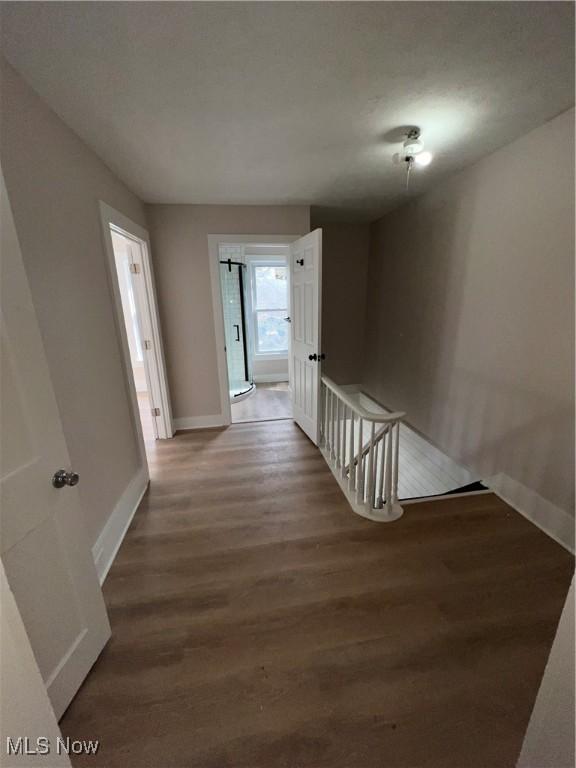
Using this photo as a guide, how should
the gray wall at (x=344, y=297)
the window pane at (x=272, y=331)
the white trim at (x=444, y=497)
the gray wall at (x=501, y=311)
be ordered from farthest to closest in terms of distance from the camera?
the window pane at (x=272, y=331), the gray wall at (x=344, y=297), the white trim at (x=444, y=497), the gray wall at (x=501, y=311)

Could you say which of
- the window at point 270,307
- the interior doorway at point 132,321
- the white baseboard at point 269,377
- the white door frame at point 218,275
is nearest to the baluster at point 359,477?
the white door frame at point 218,275

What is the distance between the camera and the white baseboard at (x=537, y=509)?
5.79 feet

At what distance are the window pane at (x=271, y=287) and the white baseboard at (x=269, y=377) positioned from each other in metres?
1.27

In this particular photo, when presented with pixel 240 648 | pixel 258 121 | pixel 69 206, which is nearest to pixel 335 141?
pixel 258 121

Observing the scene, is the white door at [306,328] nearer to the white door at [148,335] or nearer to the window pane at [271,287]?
the white door at [148,335]

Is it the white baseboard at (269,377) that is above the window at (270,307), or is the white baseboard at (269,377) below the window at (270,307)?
below

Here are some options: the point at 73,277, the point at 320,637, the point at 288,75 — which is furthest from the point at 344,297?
the point at 320,637

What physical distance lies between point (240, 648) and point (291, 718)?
318 mm

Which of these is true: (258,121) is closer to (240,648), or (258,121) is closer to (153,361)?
(153,361)

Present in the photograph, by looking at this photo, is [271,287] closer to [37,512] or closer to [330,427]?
[330,427]

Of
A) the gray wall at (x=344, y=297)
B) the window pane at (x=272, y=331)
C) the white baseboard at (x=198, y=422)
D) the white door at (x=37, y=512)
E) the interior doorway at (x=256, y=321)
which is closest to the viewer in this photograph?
the white door at (x=37, y=512)

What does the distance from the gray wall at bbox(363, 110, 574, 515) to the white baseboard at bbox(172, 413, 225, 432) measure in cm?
234

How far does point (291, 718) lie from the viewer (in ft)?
3.49

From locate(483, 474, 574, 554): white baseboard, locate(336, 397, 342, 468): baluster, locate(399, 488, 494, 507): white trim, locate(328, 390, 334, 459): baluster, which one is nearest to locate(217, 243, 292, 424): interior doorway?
locate(328, 390, 334, 459): baluster
